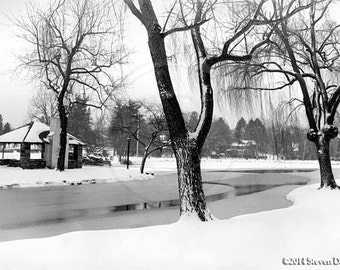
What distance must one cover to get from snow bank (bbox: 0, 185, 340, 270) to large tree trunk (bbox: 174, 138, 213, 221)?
0.84 ft

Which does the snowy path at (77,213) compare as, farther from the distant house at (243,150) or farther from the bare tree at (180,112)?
the distant house at (243,150)

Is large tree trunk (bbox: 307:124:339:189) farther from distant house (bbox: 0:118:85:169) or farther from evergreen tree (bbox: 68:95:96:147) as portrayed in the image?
evergreen tree (bbox: 68:95:96:147)

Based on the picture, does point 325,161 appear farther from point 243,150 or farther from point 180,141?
point 243,150

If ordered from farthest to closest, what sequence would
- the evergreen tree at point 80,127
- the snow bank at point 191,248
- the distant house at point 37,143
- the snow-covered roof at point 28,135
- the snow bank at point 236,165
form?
1. the evergreen tree at point 80,127
2. the snow bank at point 236,165
3. the snow-covered roof at point 28,135
4. the distant house at point 37,143
5. the snow bank at point 191,248

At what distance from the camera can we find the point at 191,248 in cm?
472

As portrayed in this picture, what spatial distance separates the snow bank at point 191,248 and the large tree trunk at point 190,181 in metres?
0.26

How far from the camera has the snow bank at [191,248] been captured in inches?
164

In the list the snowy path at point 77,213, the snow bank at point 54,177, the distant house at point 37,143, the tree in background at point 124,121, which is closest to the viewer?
the snowy path at point 77,213

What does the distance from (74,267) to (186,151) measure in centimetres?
298

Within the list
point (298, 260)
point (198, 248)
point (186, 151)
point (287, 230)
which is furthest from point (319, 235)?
point (186, 151)

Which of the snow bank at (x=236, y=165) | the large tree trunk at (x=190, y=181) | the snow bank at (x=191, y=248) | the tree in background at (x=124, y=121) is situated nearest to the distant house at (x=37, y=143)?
the tree in background at (x=124, y=121)

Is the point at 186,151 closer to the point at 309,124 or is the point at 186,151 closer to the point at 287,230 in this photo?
the point at 287,230

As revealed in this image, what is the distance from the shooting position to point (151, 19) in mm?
6461

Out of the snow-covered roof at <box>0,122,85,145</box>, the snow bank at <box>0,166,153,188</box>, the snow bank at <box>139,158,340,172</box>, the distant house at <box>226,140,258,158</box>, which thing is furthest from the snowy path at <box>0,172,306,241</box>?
the distant house at <box>226,140,258,158</box>
